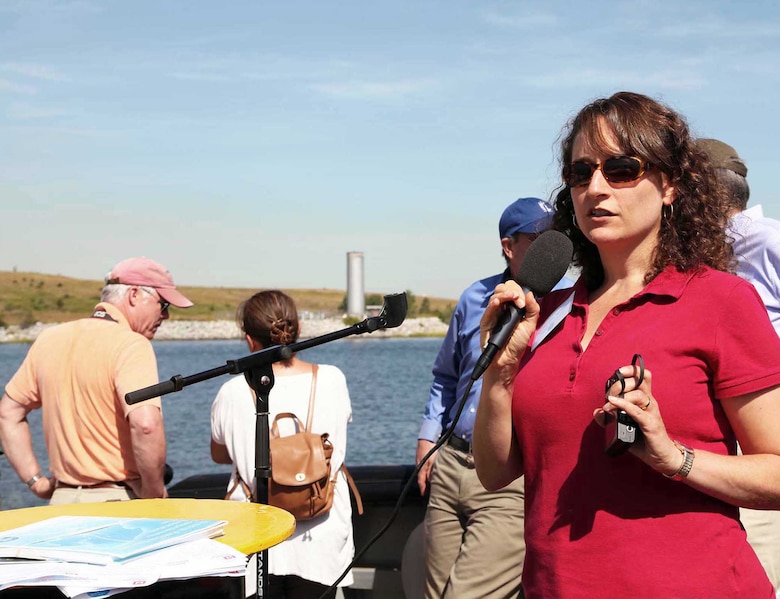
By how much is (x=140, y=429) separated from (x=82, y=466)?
29cm

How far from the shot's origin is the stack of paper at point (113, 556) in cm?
167

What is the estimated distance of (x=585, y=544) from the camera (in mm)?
1831

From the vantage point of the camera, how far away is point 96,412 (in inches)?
142

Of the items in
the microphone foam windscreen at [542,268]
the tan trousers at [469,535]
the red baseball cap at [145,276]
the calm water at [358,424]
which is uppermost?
the microphone foam windscreen at [542,268]

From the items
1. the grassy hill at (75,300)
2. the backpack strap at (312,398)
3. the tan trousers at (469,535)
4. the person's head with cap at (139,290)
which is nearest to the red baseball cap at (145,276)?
the person's head with cap at (139,290)

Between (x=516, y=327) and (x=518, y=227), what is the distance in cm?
180

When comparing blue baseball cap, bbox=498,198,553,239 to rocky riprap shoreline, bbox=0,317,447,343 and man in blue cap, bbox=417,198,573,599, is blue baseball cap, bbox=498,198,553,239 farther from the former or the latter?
rocky riprap shoreline, bbox=0,317,447,343

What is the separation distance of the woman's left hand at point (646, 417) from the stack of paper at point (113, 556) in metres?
0.73

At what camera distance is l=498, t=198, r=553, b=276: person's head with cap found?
3706mm

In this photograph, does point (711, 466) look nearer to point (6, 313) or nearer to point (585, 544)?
point (585, 544)

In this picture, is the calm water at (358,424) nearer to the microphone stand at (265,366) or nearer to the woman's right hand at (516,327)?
the microphone stand at (265,366)

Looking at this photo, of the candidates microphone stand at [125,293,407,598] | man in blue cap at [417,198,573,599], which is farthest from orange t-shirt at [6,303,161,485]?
microphone stand at [125,293,407,598]

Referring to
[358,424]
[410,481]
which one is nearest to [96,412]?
[410,481]

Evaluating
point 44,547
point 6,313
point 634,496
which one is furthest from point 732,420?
point 6,313
